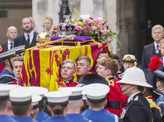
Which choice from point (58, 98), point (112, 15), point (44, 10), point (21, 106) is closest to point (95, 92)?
point (58, 98)

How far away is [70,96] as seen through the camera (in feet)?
14.2

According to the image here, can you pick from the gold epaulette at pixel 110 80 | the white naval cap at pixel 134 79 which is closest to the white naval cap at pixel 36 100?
the white naval cap at pixel 134 79

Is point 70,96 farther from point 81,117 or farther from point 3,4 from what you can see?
point 3,4

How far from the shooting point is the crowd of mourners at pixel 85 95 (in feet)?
13.3

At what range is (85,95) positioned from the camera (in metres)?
4.45

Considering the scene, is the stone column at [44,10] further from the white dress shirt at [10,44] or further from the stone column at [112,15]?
the white dress shirt at [10,44]

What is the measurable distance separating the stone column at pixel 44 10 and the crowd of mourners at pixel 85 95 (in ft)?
14.5

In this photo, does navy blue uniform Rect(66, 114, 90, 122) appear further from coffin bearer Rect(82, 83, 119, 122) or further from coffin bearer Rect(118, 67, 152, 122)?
coffin bearer Rect(118, 67, 152, 122)

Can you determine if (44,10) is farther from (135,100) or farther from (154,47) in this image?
(135,100)

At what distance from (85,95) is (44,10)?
28.3ft

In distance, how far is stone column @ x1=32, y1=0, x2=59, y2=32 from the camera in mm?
12672

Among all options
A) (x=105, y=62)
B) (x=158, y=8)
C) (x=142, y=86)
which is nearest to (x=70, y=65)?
(x=105, y=62)

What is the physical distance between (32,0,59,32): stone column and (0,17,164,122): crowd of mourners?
4.42 metres

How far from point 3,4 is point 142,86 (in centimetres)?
1171
